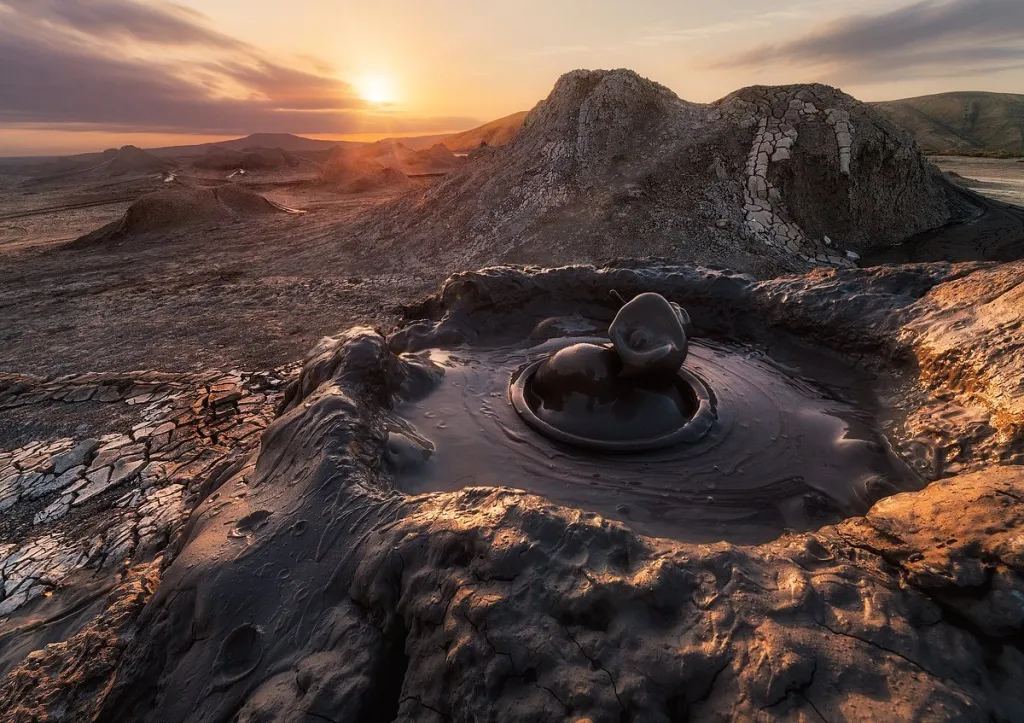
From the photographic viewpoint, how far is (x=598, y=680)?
1.42m

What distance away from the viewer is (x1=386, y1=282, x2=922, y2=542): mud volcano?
256 centimetres

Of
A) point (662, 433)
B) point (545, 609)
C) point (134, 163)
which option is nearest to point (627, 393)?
point (662, 433)

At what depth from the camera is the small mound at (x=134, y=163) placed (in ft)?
108

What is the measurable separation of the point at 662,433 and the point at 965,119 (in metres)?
82.5

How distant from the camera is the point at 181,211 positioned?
15.5m

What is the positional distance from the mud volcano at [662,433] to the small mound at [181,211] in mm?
14481

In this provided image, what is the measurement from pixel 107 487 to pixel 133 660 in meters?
2.65

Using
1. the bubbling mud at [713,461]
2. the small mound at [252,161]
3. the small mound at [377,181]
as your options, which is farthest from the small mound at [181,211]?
the small mound at [252,161]

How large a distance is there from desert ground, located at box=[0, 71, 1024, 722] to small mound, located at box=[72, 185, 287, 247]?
7714 millimetres

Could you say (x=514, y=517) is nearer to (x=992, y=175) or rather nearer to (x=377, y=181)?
(x=377, y=181)

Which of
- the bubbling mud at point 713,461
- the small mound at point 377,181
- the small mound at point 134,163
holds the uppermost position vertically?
the small mound at point 134,163

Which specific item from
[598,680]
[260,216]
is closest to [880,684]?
[598,680]

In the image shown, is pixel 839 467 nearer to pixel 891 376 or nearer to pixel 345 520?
pixel 891 376

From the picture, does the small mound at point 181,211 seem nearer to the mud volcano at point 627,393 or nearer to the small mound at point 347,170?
the small mound at point 347,170
